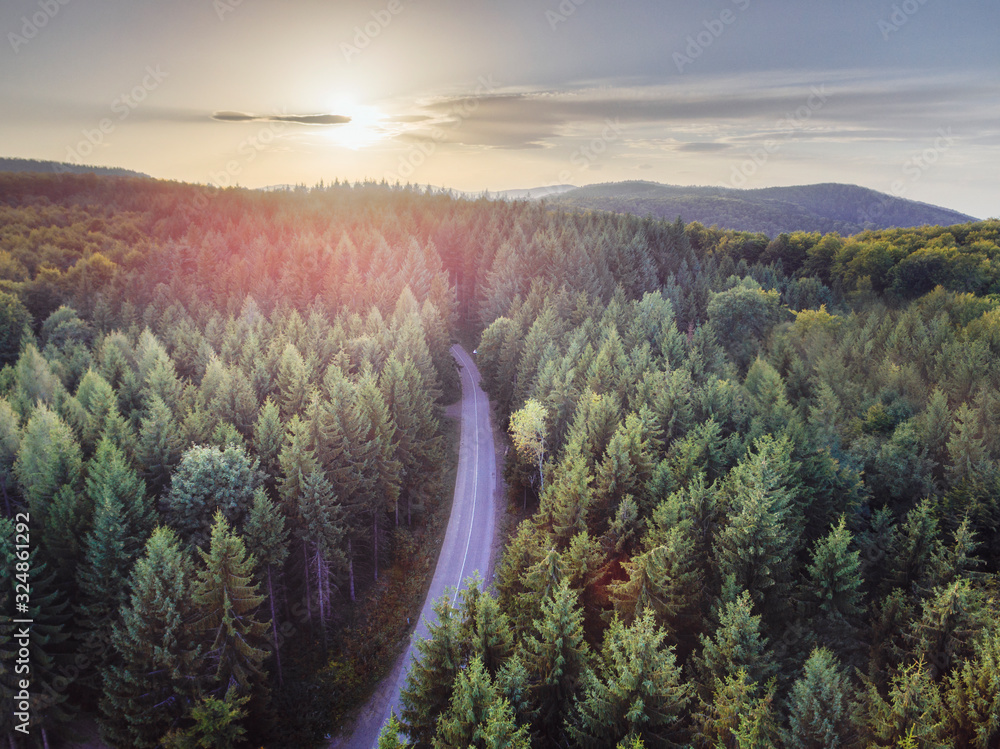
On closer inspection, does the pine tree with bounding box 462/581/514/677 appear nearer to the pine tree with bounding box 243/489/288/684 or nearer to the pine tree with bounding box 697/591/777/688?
the pine tree with bounding box 697/591/777/688

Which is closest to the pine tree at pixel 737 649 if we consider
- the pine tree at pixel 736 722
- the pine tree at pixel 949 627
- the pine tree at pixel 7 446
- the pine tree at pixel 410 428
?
the pine tree at pixel 736 722

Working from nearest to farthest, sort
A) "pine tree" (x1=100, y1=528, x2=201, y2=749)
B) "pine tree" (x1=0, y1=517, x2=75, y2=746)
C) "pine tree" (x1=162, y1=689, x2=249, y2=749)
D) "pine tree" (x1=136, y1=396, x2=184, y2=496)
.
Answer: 1. "pine tree" (x1=162, y1=689, x2=249, y2=749)
2. "pine tree" (x1=0, y1=517, x2=75, y2=746)
3. "pine tree" (x1=100, y1=528, x2=201, y2=749)
4. "pine tree" (x1=136, y1=396, x2=184, y2=496)

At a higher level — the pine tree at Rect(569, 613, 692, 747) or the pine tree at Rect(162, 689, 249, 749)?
the pine tree at Rect(569, 613, 692, 747)

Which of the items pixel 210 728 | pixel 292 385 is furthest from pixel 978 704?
pixel 292 385

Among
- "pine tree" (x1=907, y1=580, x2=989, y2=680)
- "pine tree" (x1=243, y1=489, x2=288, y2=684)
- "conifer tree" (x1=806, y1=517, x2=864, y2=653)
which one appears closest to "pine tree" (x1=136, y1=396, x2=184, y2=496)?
"pine tree" (x1=243, y1=489, x2=288, y2=684)

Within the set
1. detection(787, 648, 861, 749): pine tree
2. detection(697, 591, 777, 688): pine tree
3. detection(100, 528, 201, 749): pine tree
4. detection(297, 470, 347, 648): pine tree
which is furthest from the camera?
detection(297, 470, 347, 648): pine tree

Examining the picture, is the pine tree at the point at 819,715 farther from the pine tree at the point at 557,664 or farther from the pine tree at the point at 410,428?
the pine tree at the point at 410,428

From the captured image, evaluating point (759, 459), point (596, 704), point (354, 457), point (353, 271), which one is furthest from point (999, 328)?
point (353, 271)

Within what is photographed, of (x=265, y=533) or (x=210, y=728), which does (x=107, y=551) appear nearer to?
(x=265, y=533)
